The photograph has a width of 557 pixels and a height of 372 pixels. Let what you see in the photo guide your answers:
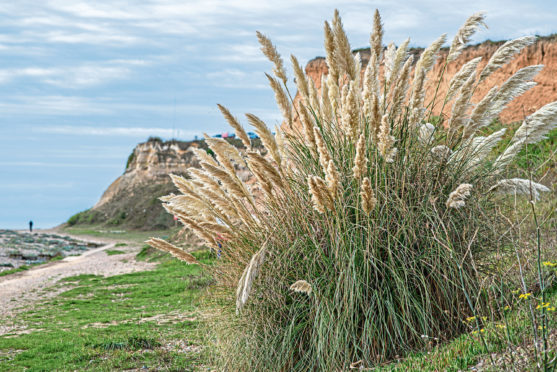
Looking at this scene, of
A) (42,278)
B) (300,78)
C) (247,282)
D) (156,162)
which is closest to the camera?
(247,282)

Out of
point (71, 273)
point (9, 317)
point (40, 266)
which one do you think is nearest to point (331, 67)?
point (9, 317)

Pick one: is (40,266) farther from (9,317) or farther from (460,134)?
(460,134)

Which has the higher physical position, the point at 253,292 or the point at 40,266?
the point at 253,292

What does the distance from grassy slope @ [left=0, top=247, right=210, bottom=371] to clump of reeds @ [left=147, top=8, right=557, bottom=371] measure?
119 cm

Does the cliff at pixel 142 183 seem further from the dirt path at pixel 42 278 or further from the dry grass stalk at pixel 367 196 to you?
the dry grass stalk at pixel 367 196

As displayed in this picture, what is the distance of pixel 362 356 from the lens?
365 cm

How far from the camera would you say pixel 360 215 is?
388 centimetres

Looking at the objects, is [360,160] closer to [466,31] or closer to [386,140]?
[386,140]

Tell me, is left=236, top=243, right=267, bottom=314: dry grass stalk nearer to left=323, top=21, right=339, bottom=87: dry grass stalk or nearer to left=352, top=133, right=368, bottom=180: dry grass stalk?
left=352, top=133, right=368, bottom=180: dry grass stalk

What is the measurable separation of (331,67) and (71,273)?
1608 centimetres

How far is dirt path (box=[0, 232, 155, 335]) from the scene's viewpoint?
11594 mm

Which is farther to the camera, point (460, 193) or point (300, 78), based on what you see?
point (300, 78)

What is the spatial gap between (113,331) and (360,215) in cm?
515

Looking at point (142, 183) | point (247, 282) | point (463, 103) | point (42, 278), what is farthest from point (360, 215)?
point (142, 183)
